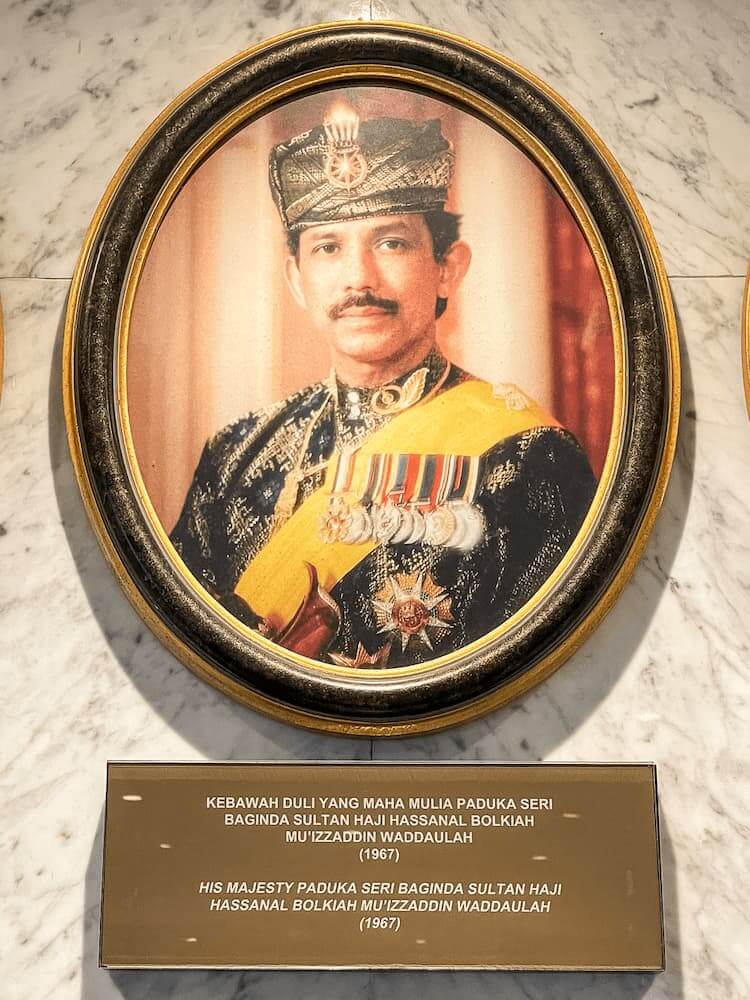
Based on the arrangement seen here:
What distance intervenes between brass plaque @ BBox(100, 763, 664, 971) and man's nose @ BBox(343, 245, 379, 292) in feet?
2.42

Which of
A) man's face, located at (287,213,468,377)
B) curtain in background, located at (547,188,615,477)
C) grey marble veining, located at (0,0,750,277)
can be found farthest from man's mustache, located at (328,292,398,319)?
grey marble veining, located at (0,0,750,277)

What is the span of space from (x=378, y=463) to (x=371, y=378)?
14cm

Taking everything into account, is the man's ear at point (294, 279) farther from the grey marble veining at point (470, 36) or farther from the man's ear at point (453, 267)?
the grey marble veining at point (470, 36)

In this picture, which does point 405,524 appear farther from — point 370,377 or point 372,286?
point 372,286

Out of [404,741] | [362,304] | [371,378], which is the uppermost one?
[362,304]

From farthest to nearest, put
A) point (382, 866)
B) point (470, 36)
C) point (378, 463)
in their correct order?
point (470, 36) → point (378, 463) → point (382, 866)

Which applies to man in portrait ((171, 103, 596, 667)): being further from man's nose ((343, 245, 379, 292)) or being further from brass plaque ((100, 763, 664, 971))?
brass plaque ((100, 763, 664, 971))

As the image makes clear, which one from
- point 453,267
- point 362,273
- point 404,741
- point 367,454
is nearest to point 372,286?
point 362,273

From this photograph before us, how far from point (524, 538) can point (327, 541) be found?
299 millimetres

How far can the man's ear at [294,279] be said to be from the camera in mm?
1722

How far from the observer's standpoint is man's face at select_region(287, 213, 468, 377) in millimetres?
1711

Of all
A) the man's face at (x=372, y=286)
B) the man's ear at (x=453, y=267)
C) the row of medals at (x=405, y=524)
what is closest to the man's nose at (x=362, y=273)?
the man's face at (x=372, y=286)

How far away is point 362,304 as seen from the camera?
5.63ft

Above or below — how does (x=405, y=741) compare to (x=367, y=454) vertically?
below
